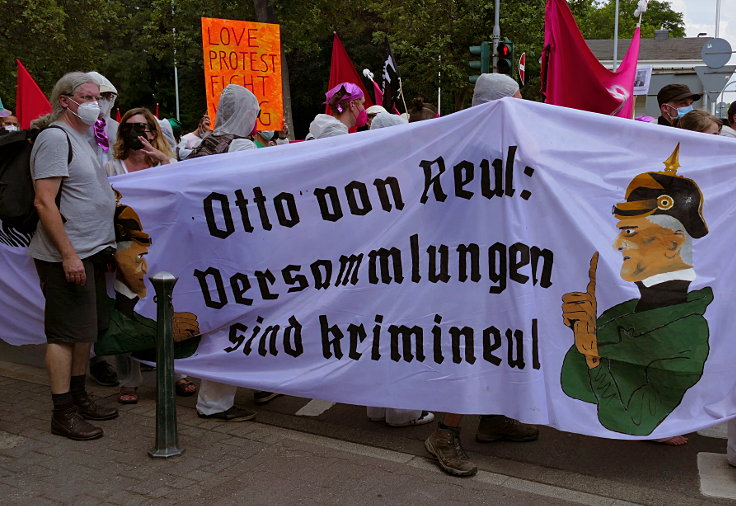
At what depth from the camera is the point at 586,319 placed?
3.82 meters

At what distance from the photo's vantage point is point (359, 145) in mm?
4266

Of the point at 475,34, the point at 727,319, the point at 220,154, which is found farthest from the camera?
the point at 475,34

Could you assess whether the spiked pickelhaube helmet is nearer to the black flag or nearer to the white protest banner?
the white protest banner

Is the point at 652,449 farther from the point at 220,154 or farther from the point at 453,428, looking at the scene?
the point at 220,154

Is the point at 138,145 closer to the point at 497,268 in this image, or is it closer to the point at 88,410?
the point at 88,410

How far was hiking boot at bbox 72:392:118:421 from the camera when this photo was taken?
473cm

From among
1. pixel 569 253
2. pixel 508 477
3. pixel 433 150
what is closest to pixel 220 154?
pixel 433 150

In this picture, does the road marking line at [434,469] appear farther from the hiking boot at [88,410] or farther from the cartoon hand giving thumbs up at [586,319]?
the hiking boot at [88,410]

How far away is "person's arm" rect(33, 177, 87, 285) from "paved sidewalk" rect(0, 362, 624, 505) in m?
0.94

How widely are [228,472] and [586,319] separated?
1871 mm

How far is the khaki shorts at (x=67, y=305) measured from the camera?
174 inches

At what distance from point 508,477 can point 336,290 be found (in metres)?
1.28

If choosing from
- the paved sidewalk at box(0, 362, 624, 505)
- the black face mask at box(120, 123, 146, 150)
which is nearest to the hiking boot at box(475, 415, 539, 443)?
the paved sidewalk at box(0, 362, 624, 505)

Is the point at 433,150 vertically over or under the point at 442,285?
over
